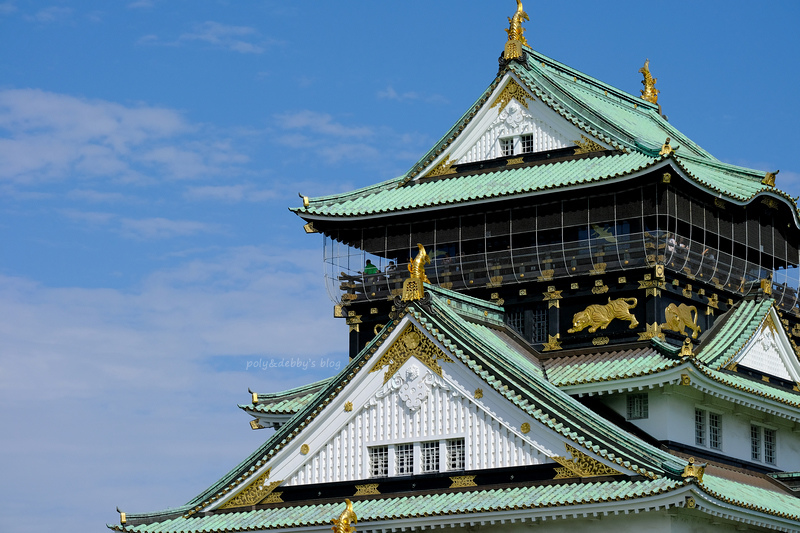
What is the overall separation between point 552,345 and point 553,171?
611 cm

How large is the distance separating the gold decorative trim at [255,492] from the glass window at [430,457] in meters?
4.34

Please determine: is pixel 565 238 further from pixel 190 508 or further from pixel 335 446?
pixel 190 508

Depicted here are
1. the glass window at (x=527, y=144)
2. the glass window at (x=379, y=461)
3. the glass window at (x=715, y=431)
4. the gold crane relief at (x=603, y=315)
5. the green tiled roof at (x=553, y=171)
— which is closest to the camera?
the glass window at (x=379, y=461)

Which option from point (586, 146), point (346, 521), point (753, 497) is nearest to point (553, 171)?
point (586, 146)

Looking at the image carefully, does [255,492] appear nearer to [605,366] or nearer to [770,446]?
[605,366]

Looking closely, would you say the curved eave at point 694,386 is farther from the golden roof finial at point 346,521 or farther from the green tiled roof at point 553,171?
the golden roof finial at point 346,521

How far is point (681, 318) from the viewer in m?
47.8

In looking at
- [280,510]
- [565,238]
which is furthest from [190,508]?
[565,238]

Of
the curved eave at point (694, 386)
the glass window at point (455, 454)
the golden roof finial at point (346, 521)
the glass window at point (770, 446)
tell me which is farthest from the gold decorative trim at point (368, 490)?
the glass window at point (770, 446)

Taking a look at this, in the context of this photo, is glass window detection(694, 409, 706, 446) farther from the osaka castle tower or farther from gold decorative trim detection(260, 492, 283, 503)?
gold decorative trim detection(260, 492, 283, 503)

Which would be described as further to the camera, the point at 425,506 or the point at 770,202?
the point at 770,202

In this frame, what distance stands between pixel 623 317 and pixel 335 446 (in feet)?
33.7

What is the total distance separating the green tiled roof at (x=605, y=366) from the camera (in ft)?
146

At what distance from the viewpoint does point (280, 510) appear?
4328 cm
